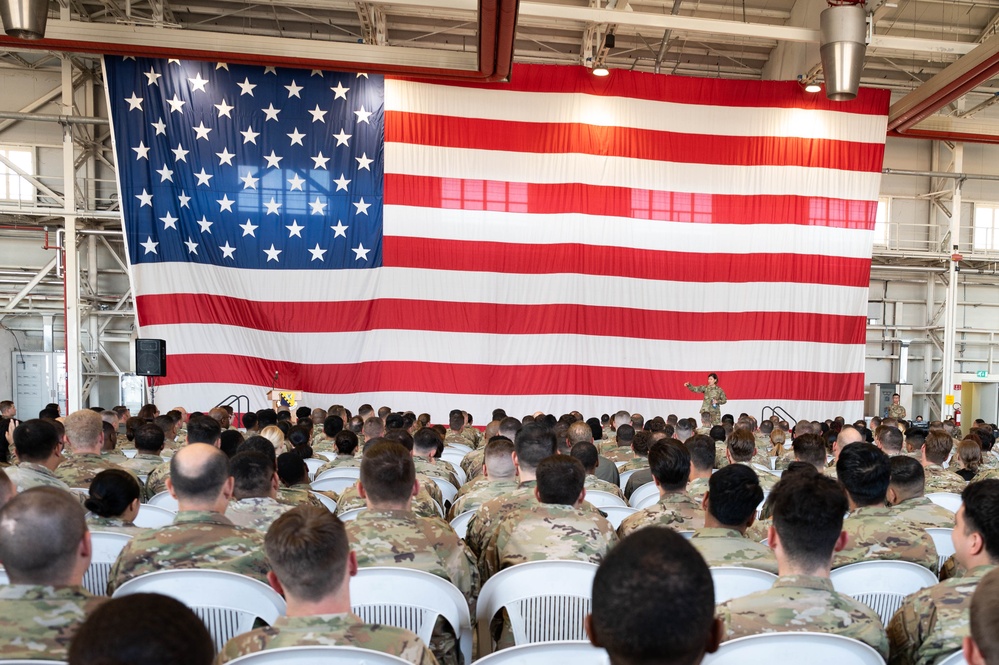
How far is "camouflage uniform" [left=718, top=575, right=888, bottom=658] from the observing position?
2.00 m

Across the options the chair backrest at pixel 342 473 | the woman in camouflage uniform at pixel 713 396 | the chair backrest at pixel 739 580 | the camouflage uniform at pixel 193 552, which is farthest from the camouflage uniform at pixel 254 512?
the woman in camouflage uniform at pixel 713 396

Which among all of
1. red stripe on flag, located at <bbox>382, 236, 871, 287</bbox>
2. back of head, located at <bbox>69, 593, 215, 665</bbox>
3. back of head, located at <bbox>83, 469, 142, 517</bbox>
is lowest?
back of head, located at <bbox>83, 469, 142, 517</bbox>

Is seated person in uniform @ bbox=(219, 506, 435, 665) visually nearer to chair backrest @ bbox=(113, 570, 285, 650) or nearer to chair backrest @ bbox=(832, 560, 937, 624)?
chair backrest @ bbox=(113, 570, 285, 650)

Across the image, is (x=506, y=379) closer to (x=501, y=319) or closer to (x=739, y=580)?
(x=501, y=319)

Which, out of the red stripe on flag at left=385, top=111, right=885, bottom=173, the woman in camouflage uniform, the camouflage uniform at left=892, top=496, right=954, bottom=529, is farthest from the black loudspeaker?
the camouflage uniform at left=892, top=496, right=954, bottom=529

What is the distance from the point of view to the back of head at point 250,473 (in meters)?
3.33

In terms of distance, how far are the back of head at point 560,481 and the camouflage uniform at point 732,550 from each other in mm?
535

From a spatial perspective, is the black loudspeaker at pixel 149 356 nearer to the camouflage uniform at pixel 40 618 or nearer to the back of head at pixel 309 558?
the camouflage uniform at pixel 40 618

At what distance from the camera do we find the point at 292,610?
1.89 m

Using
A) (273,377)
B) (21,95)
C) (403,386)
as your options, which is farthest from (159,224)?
(21,95)

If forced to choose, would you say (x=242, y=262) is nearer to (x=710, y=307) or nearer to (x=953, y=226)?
(x=710, y=307)

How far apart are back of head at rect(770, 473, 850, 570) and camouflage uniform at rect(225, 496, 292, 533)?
2006 mm

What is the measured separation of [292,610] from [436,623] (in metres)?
0.73

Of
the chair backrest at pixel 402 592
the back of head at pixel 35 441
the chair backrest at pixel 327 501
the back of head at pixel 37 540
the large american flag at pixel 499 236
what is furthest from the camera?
the large american flag at pixel 499 236
